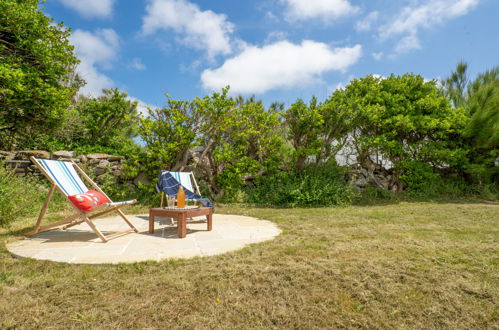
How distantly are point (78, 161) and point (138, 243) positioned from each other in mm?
5325

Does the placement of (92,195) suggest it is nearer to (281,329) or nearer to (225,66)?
(281,329)

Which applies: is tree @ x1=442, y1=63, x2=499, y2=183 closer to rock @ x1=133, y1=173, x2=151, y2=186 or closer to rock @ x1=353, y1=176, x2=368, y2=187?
rock @ x1=353, y1=176, x2=368, y2=187

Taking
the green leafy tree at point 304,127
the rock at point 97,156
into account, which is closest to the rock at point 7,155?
the rock at point 97,156

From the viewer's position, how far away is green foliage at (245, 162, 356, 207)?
7297 millimetres

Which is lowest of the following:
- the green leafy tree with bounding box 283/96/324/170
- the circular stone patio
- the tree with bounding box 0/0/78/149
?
the circular stone patio

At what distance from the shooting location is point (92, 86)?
597 inches

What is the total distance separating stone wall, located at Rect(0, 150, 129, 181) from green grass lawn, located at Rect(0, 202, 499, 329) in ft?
15.7

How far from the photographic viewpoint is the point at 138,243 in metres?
3.30

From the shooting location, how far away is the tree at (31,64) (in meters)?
6.68

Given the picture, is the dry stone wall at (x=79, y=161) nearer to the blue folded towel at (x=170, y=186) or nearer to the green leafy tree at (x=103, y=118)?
the green leafy tree at (x=103, y=118)

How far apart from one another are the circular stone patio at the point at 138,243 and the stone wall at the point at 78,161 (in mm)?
3170

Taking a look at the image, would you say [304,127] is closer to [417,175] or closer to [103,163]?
[417,175]

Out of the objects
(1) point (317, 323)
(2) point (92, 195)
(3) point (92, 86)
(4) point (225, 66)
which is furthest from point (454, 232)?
(3) point (92, 86)

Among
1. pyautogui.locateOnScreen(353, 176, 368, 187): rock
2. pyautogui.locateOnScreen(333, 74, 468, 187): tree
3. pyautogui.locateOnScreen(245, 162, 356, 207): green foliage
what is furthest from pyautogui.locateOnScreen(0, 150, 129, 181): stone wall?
pyautogui.locateOnScreen(353, 176, 368, 187): rock
